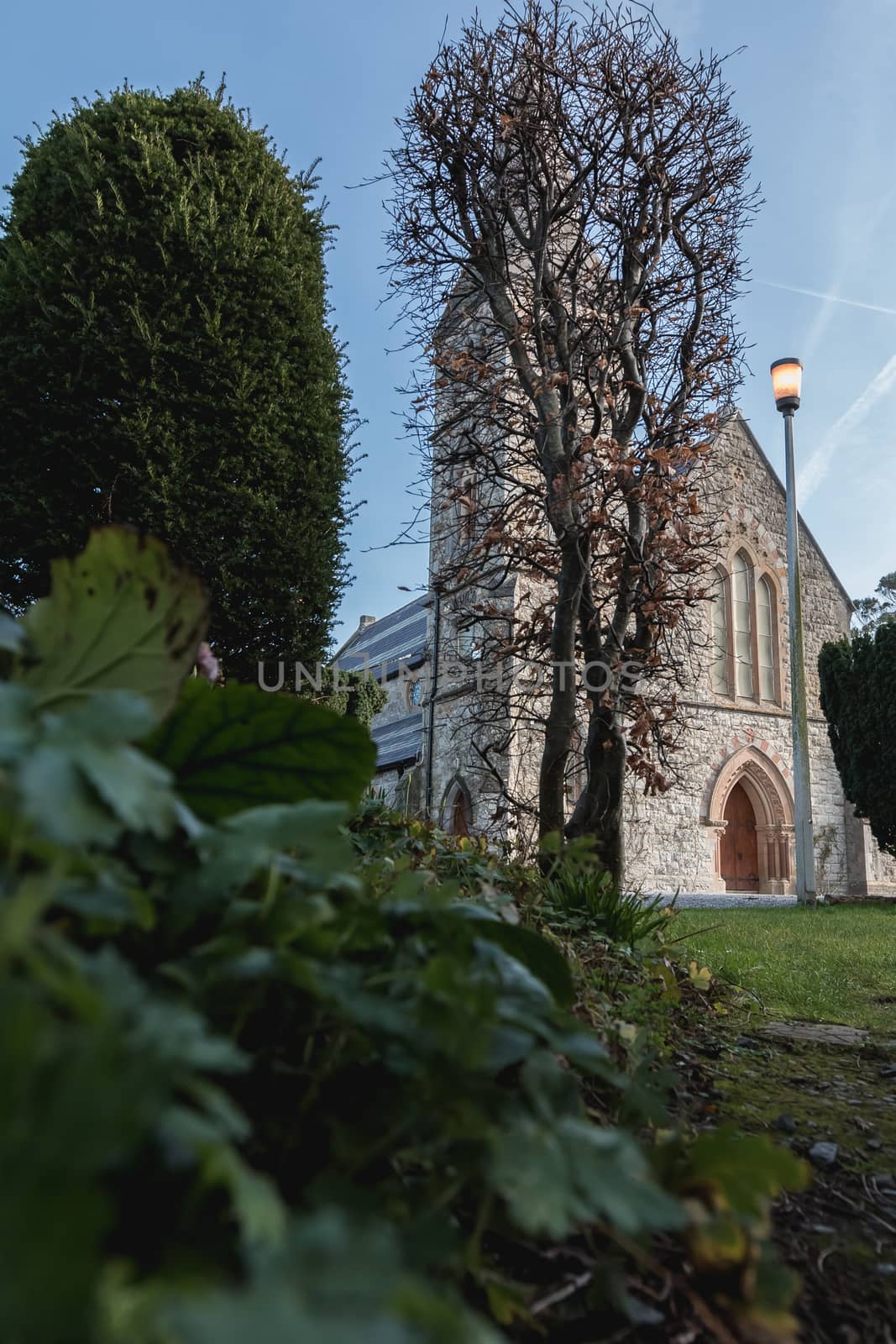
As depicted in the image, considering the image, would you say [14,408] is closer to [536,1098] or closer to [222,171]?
[222,171]

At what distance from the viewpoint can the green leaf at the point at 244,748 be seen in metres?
0.92

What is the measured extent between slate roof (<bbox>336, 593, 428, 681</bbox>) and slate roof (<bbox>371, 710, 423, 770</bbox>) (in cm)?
119

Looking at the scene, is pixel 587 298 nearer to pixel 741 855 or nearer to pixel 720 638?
pixel 720 638

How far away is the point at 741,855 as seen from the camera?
1614cm

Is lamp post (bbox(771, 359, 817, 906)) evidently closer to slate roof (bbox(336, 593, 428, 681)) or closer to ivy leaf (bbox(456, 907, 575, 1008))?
slate roof (bbox(336, 593, 428, 681))

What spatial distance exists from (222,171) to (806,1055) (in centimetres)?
601

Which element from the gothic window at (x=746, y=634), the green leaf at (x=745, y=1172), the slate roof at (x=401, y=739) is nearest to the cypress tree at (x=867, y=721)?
the gothic window at (x=746, y=634)

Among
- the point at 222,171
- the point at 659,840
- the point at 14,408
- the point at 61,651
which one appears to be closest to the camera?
the point at 61,651

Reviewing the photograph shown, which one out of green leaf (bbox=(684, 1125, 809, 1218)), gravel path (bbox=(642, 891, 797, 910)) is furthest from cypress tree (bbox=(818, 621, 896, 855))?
green leaf (bbox=(684, 1125, 809, 1218))

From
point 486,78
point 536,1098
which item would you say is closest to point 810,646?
point 486,78

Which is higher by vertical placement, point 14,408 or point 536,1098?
point 14,408

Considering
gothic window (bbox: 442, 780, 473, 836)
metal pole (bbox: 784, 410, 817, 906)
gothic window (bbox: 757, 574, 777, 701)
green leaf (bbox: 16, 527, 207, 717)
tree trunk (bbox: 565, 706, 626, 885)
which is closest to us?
green leaf (bbox: 16, 527, 207, 717)

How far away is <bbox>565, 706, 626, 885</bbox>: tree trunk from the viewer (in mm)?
5047

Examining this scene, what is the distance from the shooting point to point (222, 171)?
566cm
